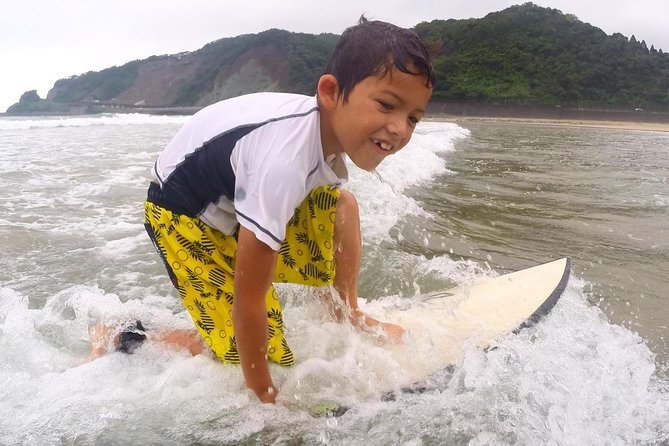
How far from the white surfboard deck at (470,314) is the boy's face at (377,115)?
1.04 meters

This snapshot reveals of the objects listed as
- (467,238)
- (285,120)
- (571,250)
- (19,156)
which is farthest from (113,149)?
(285,120)

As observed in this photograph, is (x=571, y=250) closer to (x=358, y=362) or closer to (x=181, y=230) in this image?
(x=358, y=362)

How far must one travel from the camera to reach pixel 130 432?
1769 millimetres

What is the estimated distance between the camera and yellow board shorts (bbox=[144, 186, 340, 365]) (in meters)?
1.85

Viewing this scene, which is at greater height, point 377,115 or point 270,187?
point 377,115

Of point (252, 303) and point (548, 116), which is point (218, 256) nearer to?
point (252, 303)

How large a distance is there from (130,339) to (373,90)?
158 centimetres

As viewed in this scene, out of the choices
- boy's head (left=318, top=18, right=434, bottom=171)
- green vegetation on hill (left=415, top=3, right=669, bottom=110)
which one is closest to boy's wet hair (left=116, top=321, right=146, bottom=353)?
boy's head (left=318, top=18, right=434, bottom=171)

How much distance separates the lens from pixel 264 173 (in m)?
1.40

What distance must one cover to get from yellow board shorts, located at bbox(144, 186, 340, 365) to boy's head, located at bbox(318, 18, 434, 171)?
0.51 m

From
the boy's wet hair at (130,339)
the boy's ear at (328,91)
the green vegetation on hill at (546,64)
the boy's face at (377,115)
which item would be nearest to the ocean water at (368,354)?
the boy's wet hair at (130,339)

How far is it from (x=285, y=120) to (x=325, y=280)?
0.88 m

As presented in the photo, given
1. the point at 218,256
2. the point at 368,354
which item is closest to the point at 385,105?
the point at 218,256

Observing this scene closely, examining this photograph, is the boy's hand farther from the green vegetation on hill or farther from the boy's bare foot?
the green vegetation on hill
